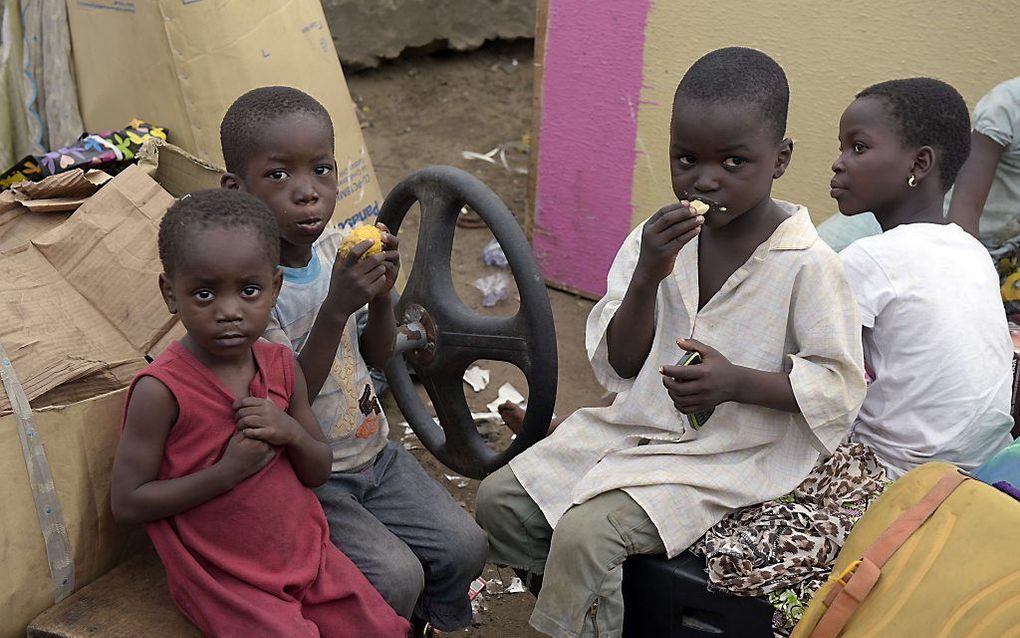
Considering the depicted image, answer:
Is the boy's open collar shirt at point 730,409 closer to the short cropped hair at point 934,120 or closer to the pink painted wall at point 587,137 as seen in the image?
the short cropped hair at point 934,120

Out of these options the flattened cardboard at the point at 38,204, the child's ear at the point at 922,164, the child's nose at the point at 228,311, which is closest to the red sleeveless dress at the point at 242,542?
the child's nose at the point at 228,311

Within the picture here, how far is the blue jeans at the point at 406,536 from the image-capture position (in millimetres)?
2279

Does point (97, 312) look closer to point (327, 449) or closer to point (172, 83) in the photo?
point (327, 449)

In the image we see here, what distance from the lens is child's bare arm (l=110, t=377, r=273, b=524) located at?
196 centimetres

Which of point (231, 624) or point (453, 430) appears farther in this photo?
point (453, 430)

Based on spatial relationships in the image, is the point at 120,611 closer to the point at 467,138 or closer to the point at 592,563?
the point at 592,563

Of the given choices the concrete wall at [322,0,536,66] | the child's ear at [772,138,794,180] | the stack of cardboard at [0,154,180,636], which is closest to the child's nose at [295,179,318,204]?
the stack of cardboard at [0,154,180,636]

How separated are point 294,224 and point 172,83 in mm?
1516

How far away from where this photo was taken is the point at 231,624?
79.0 inches

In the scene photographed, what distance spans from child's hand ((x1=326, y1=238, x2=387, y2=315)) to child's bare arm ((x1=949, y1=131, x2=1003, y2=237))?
75.5 inches

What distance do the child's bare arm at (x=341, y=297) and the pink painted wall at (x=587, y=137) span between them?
241 centimetres

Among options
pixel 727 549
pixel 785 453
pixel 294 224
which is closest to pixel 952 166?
pixel 785 453

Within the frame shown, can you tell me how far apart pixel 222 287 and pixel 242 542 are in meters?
0.50

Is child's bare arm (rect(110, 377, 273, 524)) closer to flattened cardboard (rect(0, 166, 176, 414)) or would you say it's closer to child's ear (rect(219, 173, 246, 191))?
flattened cardboard (rect(0, 166, 176, 414))
